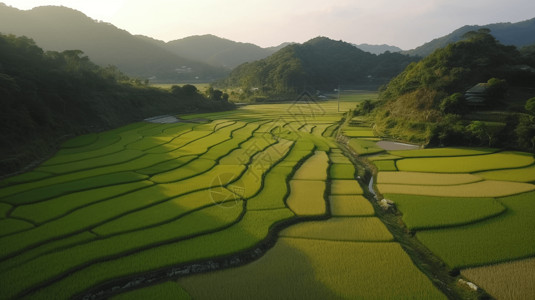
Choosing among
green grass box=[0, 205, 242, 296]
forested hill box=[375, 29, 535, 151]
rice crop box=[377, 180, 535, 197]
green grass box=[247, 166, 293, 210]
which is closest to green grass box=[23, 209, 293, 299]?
green grass box=[0, 205, 242, 296]

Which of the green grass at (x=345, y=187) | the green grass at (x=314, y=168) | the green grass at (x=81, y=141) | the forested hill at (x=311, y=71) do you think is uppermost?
the forested hill at (x=311, y=71)

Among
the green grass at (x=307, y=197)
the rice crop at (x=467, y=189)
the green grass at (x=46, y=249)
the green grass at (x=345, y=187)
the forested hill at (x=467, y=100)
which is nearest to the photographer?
the green grass at (x=46, y=249)

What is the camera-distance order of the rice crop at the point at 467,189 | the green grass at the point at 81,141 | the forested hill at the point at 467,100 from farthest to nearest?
1. the forested hill at the point at 467,100
2. the green grass at the point at 81,141
3. the rice crop at the point at 467,189

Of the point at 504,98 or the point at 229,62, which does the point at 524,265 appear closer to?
the point at 504,98

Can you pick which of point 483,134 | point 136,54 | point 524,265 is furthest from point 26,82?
point 136,54

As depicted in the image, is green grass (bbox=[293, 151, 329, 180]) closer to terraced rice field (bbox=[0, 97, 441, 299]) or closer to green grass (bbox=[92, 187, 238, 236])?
terraced rice field (bbox=[0, 97, 441, 299])

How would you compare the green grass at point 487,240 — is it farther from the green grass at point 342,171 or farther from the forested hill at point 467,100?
the forested hill at point 467,100

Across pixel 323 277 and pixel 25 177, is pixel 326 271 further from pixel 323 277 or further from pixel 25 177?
pixel 25 177

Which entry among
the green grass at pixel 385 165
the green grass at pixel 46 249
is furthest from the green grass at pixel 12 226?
the green grass at pixel 385 165
